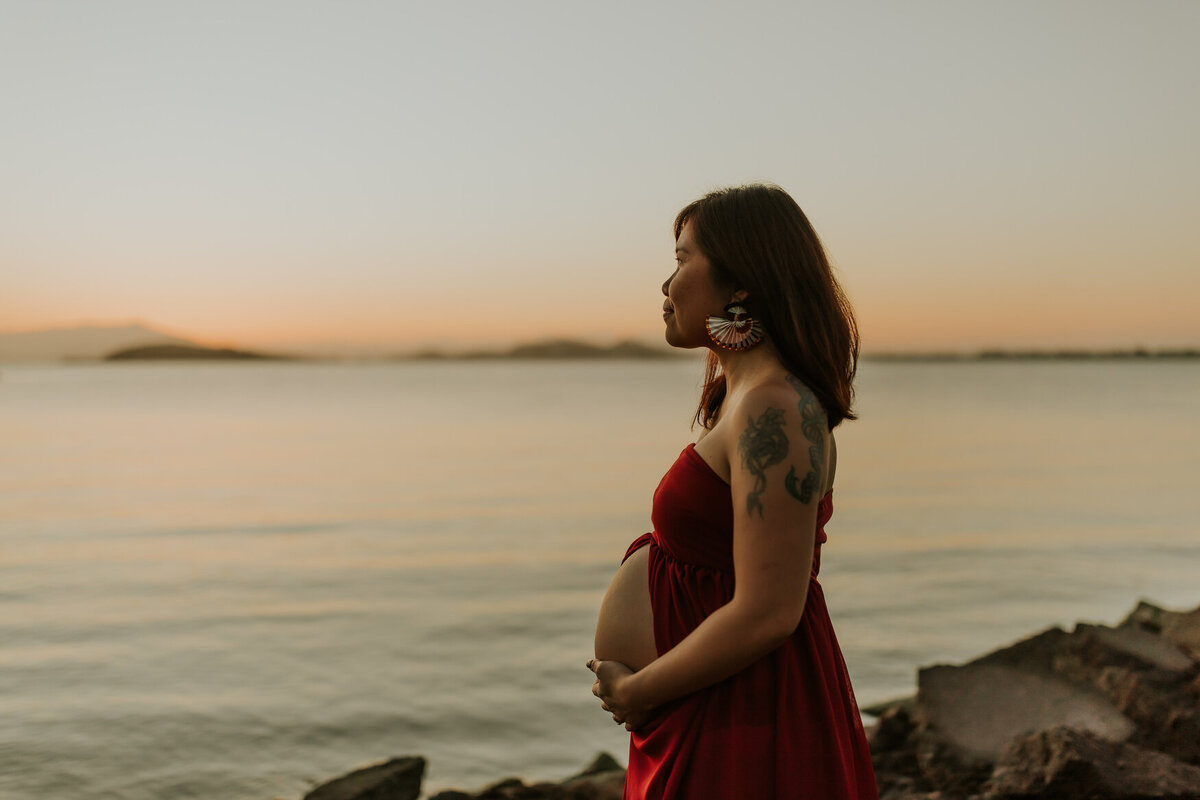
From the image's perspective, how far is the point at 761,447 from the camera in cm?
214

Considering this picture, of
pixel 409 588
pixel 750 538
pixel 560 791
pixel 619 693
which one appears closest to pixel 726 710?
pixel 619 693

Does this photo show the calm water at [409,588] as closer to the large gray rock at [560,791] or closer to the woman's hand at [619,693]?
the large gray rock at [560,791]

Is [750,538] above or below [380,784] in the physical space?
above

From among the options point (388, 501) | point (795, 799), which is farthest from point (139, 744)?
point (388, 501)

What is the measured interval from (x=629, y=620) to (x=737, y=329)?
789 millimetres

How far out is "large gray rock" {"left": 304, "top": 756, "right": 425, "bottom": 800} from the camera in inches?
229

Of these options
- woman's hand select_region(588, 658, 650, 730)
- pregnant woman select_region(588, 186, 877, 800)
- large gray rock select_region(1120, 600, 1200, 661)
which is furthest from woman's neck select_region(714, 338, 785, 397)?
large gray rock select_region(1120, 600, 1200, 661)

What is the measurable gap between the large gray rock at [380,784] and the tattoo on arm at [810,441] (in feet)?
15.0

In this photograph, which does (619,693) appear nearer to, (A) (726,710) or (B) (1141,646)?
→ (A) (726,710)

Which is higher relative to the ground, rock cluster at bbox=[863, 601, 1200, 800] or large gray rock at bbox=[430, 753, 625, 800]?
rock cluster at bbox=[863, 601, 1200, 800]

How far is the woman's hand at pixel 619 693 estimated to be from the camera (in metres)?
2.41

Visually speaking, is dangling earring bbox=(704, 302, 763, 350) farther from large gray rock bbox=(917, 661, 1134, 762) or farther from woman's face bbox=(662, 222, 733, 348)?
large gray rock bbox=(917, 661, 1134, 762)

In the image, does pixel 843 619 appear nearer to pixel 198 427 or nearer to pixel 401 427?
pixel 401 427

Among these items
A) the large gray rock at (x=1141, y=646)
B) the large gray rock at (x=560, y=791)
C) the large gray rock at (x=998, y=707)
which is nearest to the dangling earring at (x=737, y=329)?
the large gray rock at (x=560, y=791)
